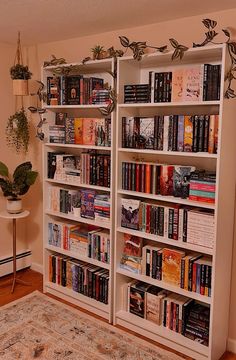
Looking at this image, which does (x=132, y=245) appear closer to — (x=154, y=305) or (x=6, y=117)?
(x=154, y=305)

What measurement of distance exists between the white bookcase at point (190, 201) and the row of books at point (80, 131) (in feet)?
0.50

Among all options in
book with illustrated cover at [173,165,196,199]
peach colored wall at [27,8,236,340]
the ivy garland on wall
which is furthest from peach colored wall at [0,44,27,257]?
book with illustrated cover at [173,165,196,199]

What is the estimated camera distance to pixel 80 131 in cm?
288

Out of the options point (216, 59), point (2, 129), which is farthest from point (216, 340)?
point (2, 129)

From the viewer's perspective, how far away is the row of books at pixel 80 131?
8.89 ft

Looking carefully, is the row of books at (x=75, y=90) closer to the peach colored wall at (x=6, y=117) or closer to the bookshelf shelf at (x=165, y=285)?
the peach colored wall at (x=6, y=117)

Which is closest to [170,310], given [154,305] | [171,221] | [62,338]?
[154,305]

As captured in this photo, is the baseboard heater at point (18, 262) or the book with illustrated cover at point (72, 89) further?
the baseboard heater at point (18, 262)

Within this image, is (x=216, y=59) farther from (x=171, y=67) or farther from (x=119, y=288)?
(x=119, y=288)

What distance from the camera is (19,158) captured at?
12.0 feet

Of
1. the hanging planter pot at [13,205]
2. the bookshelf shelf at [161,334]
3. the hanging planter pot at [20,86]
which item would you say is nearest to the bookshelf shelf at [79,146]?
the hanging planter pot at [20,86]

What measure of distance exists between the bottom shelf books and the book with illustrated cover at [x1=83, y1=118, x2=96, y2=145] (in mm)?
1164

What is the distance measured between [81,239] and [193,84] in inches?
60.9

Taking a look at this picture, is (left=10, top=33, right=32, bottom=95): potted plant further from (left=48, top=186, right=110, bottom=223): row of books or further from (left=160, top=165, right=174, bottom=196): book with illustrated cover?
(left=160, top=165, right=174, bottom=196): book with illustrated cover
